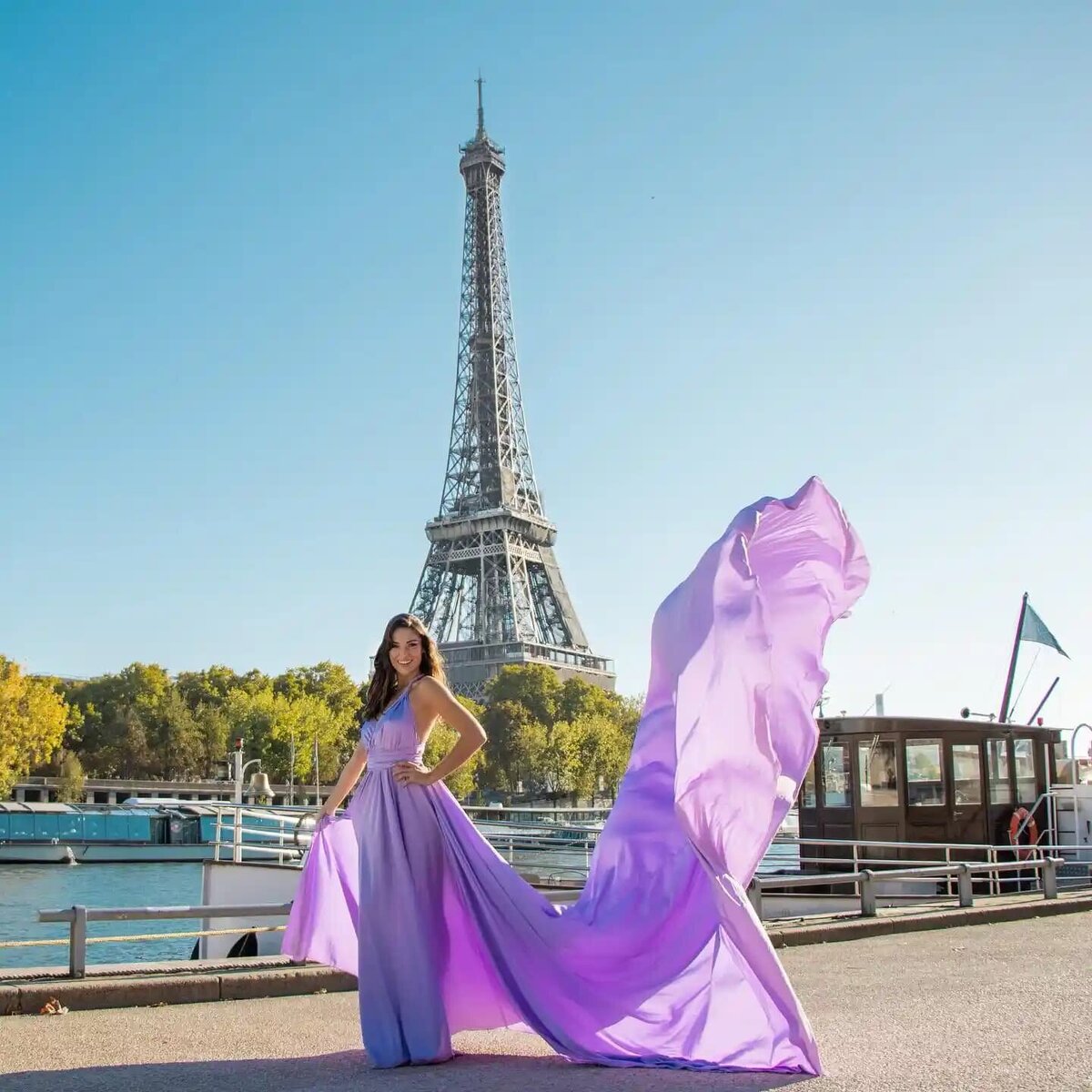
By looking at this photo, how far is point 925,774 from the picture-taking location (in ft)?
56.9

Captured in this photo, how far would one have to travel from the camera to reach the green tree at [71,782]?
253ft

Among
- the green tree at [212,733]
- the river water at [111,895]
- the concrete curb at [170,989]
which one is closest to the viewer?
the concrete curb at [170,989]

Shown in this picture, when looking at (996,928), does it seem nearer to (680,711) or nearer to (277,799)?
(680,711)

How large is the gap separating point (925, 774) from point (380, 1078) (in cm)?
1316

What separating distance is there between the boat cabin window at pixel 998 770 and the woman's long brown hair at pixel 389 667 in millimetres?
13081

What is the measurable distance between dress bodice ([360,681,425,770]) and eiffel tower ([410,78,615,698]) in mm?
89504

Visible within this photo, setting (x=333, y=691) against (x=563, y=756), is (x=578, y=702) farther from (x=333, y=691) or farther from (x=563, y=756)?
(x=333, y=691)

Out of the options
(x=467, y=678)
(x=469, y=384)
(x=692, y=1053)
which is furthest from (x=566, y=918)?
(x=469, y=384)

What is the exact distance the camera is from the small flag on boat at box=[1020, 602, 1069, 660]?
26422 millimetres

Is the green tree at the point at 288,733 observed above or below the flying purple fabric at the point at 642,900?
above

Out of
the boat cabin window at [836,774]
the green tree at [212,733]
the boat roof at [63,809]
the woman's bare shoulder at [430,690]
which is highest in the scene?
the green tree at [212,733]

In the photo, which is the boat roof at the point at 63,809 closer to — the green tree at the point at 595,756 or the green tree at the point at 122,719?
the green tree at the point at 122,719

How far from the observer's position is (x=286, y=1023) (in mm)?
7066

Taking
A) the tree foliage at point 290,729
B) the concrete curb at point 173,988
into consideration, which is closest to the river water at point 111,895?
the concrete curb at point 173,988
